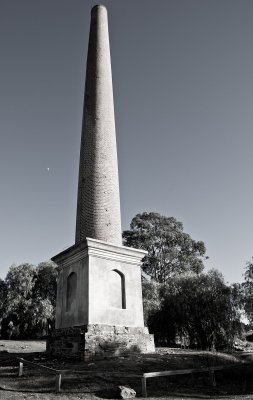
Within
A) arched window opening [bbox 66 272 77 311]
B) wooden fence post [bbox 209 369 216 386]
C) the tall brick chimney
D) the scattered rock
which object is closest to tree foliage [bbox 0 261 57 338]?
arched window opening [bbox 66 272 77 311]

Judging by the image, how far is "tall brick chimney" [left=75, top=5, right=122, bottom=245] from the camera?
13.2m

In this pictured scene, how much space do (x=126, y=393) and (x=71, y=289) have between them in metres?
5.65

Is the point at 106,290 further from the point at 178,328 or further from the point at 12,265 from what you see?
the point at 12,265

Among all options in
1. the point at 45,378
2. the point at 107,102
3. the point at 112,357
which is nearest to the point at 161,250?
the point at 107,102

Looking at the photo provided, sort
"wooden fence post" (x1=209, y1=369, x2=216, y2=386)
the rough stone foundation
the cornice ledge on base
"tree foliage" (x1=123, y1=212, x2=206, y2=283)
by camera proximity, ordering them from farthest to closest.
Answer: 1. "tree foliage" (x1=123, y1=212, x2=206, y2=283)
2. the cornice ledge on base
3. the rough stone foundation
4. "wooden fence post" (x1=209, y1=369, x2=216, y2=386)

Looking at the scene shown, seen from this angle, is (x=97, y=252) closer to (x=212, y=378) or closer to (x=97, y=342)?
(x=97, y=342)

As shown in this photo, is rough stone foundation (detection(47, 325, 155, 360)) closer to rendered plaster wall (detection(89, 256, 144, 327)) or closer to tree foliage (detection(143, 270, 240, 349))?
rendered plaster wall (detection(89, 256, 144, 327))

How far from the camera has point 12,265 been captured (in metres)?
32.7

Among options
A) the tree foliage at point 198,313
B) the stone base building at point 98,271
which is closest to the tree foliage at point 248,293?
the tree foliage at point 198,313

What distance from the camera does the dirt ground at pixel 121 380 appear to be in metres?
7.16

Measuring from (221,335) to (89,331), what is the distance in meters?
13.5

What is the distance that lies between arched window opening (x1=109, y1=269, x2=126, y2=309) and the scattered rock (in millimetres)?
4576

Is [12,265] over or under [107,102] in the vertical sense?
under

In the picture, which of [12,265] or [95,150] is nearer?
[95,150]
